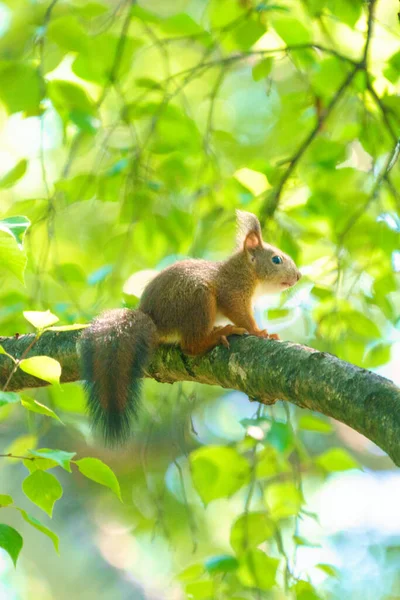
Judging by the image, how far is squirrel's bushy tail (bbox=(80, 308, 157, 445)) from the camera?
221cm

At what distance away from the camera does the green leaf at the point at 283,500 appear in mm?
2432

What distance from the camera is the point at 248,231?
3150mm

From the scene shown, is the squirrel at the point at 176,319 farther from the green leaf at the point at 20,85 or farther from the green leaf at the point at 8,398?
the green leaf at the point at 8,398

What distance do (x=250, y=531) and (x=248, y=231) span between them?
1267 millimetres

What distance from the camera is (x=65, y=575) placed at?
21.2 feet

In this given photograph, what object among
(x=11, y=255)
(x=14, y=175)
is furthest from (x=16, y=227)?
(x=14, y=175)

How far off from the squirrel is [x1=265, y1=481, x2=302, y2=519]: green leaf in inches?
20.4

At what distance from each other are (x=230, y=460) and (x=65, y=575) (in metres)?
4.56

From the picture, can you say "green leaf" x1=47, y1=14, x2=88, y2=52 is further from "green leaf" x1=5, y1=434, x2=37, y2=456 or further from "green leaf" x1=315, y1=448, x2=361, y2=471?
"green leaf" x1=315, y1=448, x2=361, y2=471

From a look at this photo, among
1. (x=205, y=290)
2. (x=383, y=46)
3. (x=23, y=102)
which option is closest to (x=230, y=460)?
(x=205, y=290)

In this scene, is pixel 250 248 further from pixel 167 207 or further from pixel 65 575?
pixel 65 575

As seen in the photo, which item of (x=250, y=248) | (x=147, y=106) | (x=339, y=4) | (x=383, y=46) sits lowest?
(x=250, y=248)

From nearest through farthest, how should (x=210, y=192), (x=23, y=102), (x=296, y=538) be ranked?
(x=296, y=538) → (x=23, y=102) → (x=210, y=192)

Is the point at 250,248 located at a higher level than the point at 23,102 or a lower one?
lower
